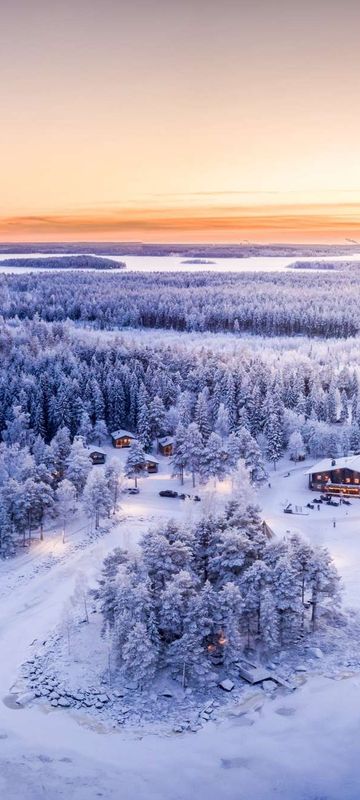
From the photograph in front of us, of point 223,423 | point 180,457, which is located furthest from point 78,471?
point 223,423

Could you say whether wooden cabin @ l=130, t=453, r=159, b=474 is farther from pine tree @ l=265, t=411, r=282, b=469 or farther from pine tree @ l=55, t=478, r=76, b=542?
pine tree @ l=55, t=478, r=76, b=542

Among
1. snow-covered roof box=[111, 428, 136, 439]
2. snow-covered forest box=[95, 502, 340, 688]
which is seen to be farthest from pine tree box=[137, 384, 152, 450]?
snow-covered forest box=[95, 502, 340, 688]

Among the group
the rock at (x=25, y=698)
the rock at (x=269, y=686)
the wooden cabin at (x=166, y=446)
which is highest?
the wooden cabin at (x=166, y=446)

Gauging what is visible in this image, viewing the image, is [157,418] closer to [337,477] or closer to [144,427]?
[144,427]

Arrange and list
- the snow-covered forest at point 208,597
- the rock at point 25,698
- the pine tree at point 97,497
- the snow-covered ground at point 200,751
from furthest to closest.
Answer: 1. the pine tree at point 97,497
2. the snow-covered forest at point 208,597
3. the rock at point 25,698
4. the snow-covered ground at point 200,751

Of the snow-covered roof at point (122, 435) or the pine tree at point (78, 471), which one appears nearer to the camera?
the pine tree at point (78, 471)

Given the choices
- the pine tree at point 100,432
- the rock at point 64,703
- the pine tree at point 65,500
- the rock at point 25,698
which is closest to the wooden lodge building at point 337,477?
the pine tree at point 65,500

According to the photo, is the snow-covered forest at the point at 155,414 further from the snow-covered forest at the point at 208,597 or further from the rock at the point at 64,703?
the rock at the point at 64,703
